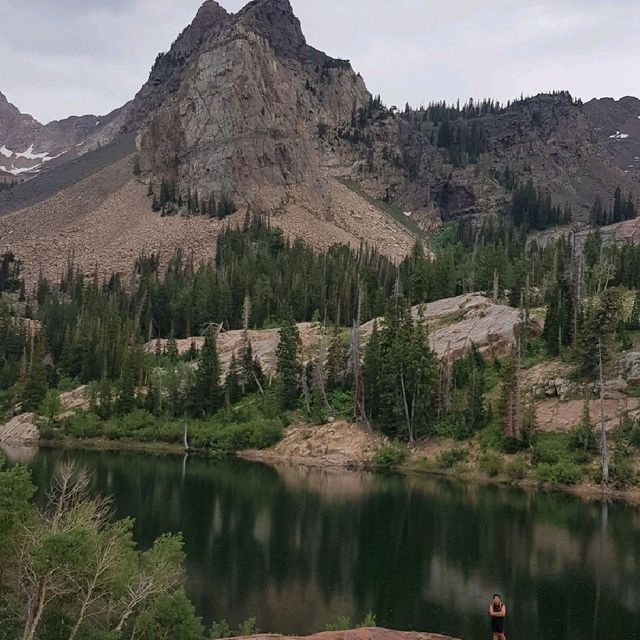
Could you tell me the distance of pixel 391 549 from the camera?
41.0 metres

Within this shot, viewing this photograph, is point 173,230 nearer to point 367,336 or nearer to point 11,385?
point 11,385

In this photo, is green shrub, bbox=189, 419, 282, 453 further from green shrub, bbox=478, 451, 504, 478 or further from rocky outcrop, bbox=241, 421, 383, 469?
green shrub, bbox=478, 451, 504, 478

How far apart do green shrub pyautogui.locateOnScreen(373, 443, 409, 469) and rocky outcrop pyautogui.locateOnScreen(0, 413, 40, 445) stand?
1529 inches

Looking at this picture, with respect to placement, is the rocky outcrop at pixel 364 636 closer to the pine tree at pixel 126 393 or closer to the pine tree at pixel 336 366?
the pine tree at pixel 336 366

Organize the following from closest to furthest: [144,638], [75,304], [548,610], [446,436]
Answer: [144,638], [548,610], [446,436], [75,304]

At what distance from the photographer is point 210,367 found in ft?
287

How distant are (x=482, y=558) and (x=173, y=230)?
13385cm

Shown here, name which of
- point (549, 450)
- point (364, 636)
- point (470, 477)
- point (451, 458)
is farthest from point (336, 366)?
point (364, 636)

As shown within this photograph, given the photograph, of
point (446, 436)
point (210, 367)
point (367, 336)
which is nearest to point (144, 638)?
point (446, 436)

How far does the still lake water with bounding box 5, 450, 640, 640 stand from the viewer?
30.0m

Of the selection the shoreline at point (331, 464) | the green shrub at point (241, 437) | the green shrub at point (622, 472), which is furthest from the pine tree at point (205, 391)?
the green shrub at point (622, 472)

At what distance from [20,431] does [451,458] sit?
164ft

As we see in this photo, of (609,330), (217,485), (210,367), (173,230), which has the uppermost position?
(173,230)

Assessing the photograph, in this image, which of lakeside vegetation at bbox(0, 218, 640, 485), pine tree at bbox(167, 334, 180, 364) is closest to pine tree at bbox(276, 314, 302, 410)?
lakeside vegetation at bbox(0, 218, 640, 485)
